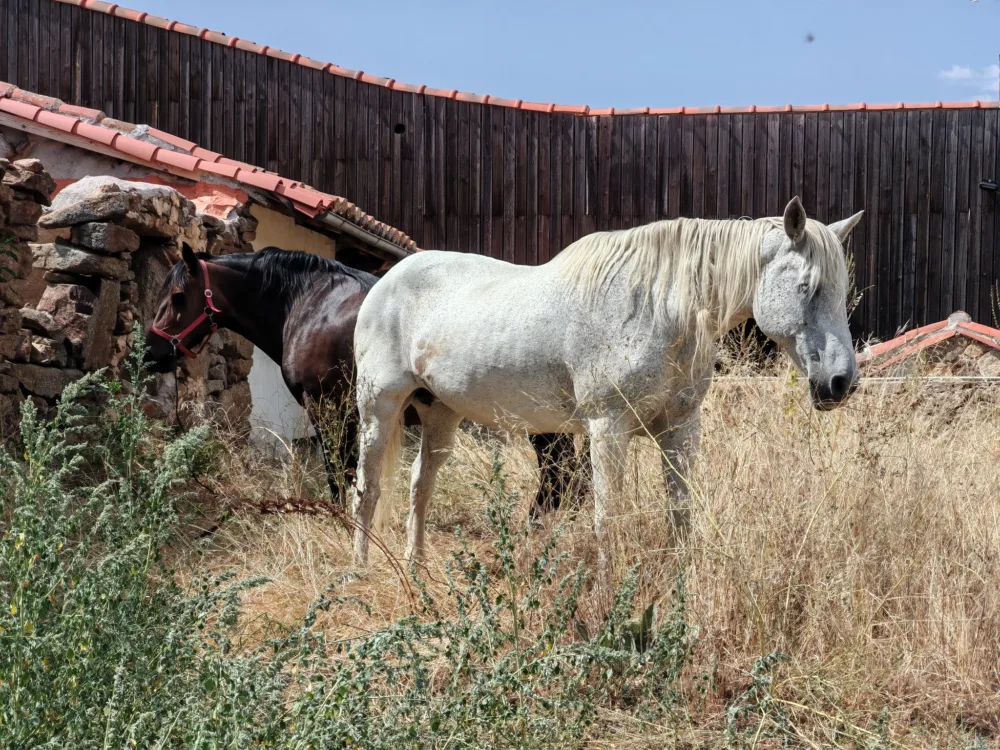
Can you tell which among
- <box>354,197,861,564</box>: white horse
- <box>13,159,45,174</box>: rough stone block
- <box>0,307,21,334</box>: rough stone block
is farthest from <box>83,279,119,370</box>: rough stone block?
<box>354,197,861,564</box>: white horse

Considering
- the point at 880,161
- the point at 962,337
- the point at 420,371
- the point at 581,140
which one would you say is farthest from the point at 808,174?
the point at 420,371

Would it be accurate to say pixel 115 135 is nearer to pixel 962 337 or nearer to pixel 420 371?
pixel 420 371

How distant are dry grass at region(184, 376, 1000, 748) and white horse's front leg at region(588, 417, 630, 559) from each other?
0.33 feet

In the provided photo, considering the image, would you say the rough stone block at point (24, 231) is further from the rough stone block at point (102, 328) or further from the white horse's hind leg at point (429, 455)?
the white horse's hind leg at point (429, 455)

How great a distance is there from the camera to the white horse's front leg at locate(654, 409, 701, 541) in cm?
372

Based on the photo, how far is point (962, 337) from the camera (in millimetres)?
8219

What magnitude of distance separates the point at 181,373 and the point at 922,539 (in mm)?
4771

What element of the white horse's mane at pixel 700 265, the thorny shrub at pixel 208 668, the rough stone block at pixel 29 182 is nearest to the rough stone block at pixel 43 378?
the rough stone block at pixel 29 182

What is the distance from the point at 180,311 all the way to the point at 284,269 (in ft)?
2.09

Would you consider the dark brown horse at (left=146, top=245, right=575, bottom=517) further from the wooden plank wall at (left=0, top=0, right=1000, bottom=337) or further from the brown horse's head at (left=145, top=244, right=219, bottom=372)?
the wooden plank wall at (left=0, top=0, right=1000, bottom=337)

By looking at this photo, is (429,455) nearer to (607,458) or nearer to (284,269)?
(607,458)

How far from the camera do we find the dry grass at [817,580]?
3100 mm

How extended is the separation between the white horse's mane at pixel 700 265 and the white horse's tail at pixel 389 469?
4.05 feet

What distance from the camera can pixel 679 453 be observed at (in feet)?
12.4
